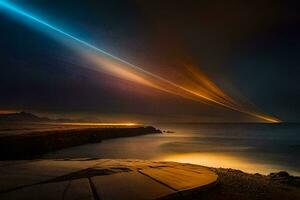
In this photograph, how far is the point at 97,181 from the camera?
29.9 feet

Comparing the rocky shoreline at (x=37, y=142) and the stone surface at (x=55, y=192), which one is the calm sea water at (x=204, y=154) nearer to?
the rocky shoreline at (x=37, y=142)

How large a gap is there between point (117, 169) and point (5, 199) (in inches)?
175

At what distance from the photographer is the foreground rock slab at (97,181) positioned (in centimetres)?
779

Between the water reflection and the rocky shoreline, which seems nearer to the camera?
the rocky shoreline

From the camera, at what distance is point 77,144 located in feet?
151

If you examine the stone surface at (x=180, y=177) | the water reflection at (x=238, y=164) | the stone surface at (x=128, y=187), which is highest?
the stone surface at (x=180, y=177)

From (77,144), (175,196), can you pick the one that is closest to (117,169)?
(175,196)

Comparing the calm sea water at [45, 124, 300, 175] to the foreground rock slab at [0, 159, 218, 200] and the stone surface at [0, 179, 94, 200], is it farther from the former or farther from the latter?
the stone surface at [0, 179, 94, 200]

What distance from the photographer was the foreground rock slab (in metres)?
7.79

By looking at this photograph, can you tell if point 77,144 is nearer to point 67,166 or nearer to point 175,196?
point 67,166

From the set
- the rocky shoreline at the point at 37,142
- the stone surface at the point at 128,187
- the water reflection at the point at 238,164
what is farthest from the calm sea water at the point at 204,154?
the stone surface at the point at 128,187

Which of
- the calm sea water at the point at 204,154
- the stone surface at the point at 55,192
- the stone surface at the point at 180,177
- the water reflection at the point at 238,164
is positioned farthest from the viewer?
the calm sea water at the point at 204,154

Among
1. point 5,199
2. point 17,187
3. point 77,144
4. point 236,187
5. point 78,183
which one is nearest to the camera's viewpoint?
point 5,199

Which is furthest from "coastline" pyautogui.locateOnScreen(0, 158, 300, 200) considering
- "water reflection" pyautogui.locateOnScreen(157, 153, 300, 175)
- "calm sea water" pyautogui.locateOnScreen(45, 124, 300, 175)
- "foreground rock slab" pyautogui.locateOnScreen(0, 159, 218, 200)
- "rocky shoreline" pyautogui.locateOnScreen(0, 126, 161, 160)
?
"calm sea water" pyautogui.locateOnScreen(45, 124, 300, 175)
